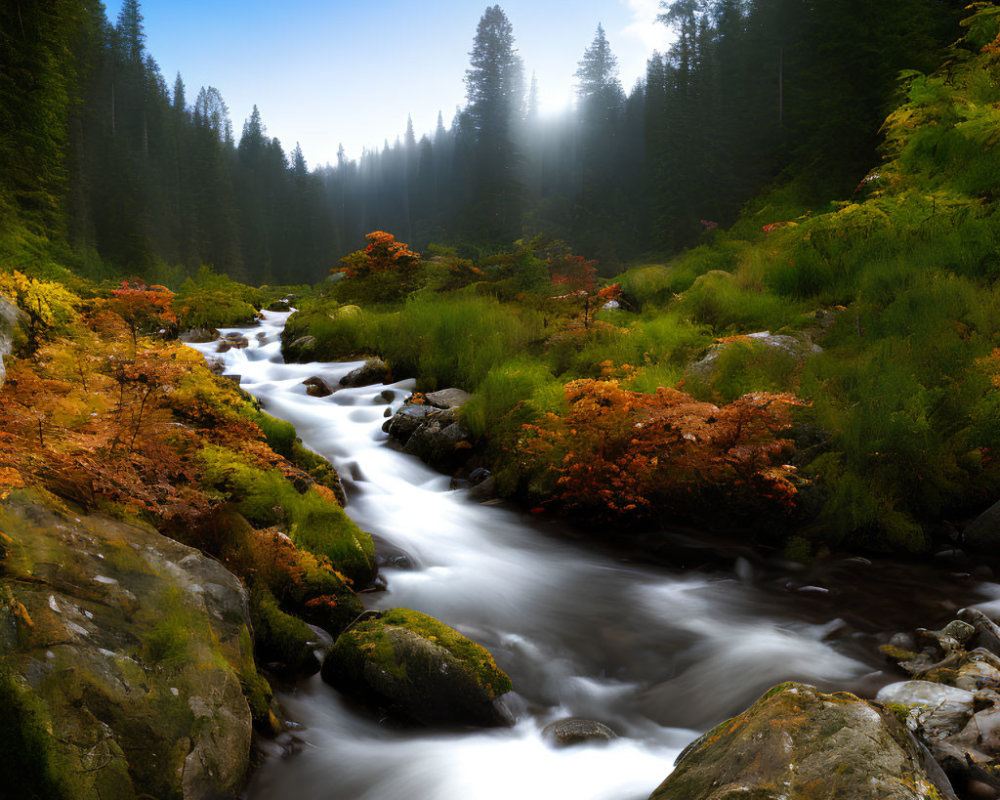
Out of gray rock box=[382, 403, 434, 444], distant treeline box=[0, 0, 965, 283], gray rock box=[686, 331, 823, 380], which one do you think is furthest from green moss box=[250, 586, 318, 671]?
distant treeline box=[0, 0, 965, 283]

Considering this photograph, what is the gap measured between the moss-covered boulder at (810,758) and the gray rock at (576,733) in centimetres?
125

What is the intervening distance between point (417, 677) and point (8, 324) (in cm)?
437

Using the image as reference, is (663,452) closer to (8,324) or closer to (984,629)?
(984,629)

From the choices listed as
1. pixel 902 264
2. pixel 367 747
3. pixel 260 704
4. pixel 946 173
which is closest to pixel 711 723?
pixel 367 747

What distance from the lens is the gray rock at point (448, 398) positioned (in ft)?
31.2

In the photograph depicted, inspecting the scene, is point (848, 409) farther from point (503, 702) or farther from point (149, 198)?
point (149, 198)

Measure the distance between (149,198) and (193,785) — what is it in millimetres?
49696

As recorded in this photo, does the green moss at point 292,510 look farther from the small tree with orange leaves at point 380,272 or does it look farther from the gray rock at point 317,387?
the small tree with orange leaves at point 380,272

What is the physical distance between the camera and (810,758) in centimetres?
217

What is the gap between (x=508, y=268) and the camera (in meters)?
14.7

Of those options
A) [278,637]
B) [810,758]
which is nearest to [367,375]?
[278,637]

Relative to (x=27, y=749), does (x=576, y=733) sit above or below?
below

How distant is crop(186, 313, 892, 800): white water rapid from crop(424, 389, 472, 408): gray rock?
1.30m

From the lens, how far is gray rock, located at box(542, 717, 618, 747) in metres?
3.79
